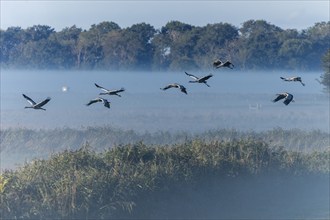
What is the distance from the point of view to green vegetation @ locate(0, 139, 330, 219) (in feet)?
84.7

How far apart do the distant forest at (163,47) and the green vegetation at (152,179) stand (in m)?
7.45

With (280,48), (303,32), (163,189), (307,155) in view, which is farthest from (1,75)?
(163,189)

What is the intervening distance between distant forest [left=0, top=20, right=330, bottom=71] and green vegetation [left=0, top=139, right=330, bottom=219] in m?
7.45

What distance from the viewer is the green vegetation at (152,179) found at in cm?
2583

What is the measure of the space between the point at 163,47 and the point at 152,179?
26029 millimetres

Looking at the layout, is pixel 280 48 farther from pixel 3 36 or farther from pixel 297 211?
pixel 3 36

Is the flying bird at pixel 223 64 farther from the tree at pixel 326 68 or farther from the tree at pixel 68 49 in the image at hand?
the tree at pixel 326 68

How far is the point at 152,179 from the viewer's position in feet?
95.9

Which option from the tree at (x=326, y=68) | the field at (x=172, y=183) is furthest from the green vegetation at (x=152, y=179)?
the tree at (x=326, y=68)

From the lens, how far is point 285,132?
50.8m

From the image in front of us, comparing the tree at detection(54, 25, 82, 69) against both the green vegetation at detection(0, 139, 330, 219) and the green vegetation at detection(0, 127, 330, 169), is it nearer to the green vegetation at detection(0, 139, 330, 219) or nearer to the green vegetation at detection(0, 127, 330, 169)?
the green vegetation at detection(0, 127, 330, 169)

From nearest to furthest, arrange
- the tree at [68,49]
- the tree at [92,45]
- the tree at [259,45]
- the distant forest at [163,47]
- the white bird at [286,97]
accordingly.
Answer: the white bird at [286,97] < the tree at [259,45] < the distant forest at [163,47] < the tree at [68,49] < the tree at [92,45]

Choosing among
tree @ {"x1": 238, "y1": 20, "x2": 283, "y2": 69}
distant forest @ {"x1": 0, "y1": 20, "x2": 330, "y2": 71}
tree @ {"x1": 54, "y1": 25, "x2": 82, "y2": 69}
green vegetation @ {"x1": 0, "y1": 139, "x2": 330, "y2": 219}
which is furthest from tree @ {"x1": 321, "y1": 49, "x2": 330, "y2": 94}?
green vegetation @ {"x1": 0, "y1": 139, "x2": 330, "y2": 219}

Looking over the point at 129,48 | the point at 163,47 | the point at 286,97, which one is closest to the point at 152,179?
the point at 286,97
